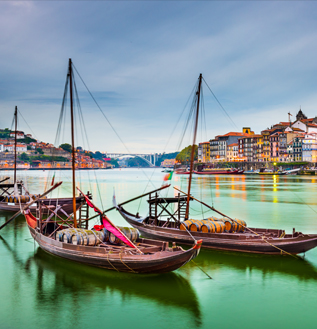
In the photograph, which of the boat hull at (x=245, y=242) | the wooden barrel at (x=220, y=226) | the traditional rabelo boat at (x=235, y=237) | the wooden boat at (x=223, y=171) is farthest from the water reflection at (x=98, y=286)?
the wooden boat at (x=223, y=171)

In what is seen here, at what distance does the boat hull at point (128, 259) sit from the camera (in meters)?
14.6

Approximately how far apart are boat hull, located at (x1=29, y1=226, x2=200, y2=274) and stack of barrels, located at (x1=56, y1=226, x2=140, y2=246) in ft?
1.39

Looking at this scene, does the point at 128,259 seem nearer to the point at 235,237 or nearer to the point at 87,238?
the point at 87,238

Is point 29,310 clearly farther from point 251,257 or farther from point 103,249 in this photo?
point 251,257

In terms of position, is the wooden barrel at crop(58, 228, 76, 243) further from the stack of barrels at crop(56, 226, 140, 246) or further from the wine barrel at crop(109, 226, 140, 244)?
the wine barrel at crop(109, 226, 140, 244)

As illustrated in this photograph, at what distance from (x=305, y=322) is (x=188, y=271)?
5.85 metres

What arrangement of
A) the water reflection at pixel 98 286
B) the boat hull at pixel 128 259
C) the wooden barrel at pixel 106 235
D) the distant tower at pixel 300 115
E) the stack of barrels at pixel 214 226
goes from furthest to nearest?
the distant tower at pixel 300 115
the stack of barrels at pixel 214 226
the wooden barrel at pixel 106 235
the boat hull at pixel 128 259
the water reflection at pixel 98 286

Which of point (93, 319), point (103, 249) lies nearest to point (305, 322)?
point (93, 319)

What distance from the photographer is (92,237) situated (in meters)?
17.4

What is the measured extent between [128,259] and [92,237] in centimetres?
298

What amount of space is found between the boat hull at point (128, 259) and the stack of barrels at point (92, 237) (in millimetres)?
422

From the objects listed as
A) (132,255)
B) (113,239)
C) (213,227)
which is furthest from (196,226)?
(132,255)

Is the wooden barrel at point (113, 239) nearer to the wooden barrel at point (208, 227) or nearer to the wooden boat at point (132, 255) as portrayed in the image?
the wooden boat at point (132, 255)

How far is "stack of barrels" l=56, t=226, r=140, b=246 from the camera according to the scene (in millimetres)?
17250
